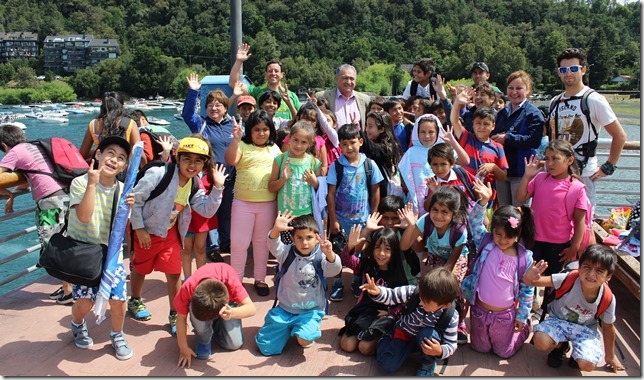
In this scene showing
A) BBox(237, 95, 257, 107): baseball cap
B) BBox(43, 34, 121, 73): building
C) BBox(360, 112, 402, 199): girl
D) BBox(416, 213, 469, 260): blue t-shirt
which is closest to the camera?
BBox(416, 213, 469, 260): blue t-shirt

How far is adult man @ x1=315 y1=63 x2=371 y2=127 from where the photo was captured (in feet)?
17.1

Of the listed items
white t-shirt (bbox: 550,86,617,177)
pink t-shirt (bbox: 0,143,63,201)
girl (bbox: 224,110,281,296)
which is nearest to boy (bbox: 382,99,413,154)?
girl (bbox: 224,110,281,296)

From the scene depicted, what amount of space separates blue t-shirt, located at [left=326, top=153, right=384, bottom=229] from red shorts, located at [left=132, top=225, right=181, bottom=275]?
130 cm

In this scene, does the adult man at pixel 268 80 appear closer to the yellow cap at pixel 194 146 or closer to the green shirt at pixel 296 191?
the green shirt at pixel 296 191

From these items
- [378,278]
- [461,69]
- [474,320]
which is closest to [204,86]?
[378,278]

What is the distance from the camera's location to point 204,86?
586 cm

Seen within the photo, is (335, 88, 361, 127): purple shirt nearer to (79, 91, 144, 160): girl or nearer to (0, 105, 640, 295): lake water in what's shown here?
(79, 91, 144, 160): girl

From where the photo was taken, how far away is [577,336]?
3115 mm

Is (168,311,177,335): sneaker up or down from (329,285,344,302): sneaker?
down

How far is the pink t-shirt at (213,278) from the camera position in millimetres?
3166

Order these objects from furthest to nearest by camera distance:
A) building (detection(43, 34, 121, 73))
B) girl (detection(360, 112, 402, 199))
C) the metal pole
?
building (detection(43, 34, 121, 73)), the metal pole, girl (detection(360, 112, 402, 199))

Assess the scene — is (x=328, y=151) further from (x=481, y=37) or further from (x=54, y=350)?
(x=481, y=37)

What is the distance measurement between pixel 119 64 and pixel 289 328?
290 ft

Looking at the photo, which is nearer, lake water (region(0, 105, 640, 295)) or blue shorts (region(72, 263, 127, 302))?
blue shorts (region(72, 263, 127, 302))
